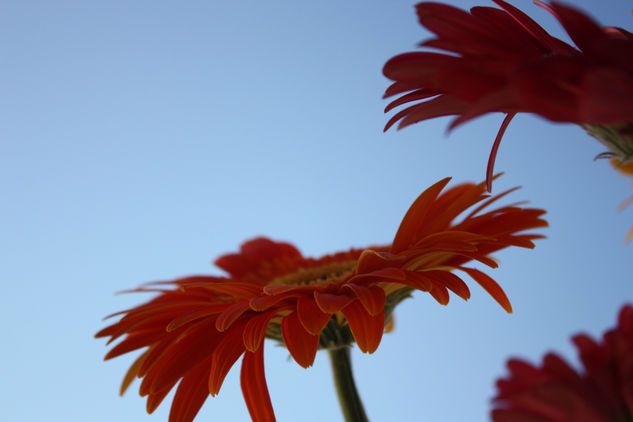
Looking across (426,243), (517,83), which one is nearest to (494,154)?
(426,243)

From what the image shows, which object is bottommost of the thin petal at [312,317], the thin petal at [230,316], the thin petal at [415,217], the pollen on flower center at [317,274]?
the thin petal at [312,317]

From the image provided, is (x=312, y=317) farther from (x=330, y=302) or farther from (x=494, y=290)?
(x=494, y=290)

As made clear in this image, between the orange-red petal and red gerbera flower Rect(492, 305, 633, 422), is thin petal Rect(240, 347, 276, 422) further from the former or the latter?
red gerbera flower Rect(492, 305, 633, 422)

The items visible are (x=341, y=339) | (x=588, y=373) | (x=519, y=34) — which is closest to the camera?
(x=588, y=373)

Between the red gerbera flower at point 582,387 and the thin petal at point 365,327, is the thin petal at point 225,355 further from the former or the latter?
the red gerbera flower at point 582,387

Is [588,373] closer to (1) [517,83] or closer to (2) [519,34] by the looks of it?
(1) [517,83]

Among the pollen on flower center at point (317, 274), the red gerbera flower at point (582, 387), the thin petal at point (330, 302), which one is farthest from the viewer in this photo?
the pollen on flower center at point (317, 274)

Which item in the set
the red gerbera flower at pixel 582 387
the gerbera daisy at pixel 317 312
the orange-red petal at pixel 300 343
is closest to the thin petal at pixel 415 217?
the gerbera daisy at pixel 317 312
